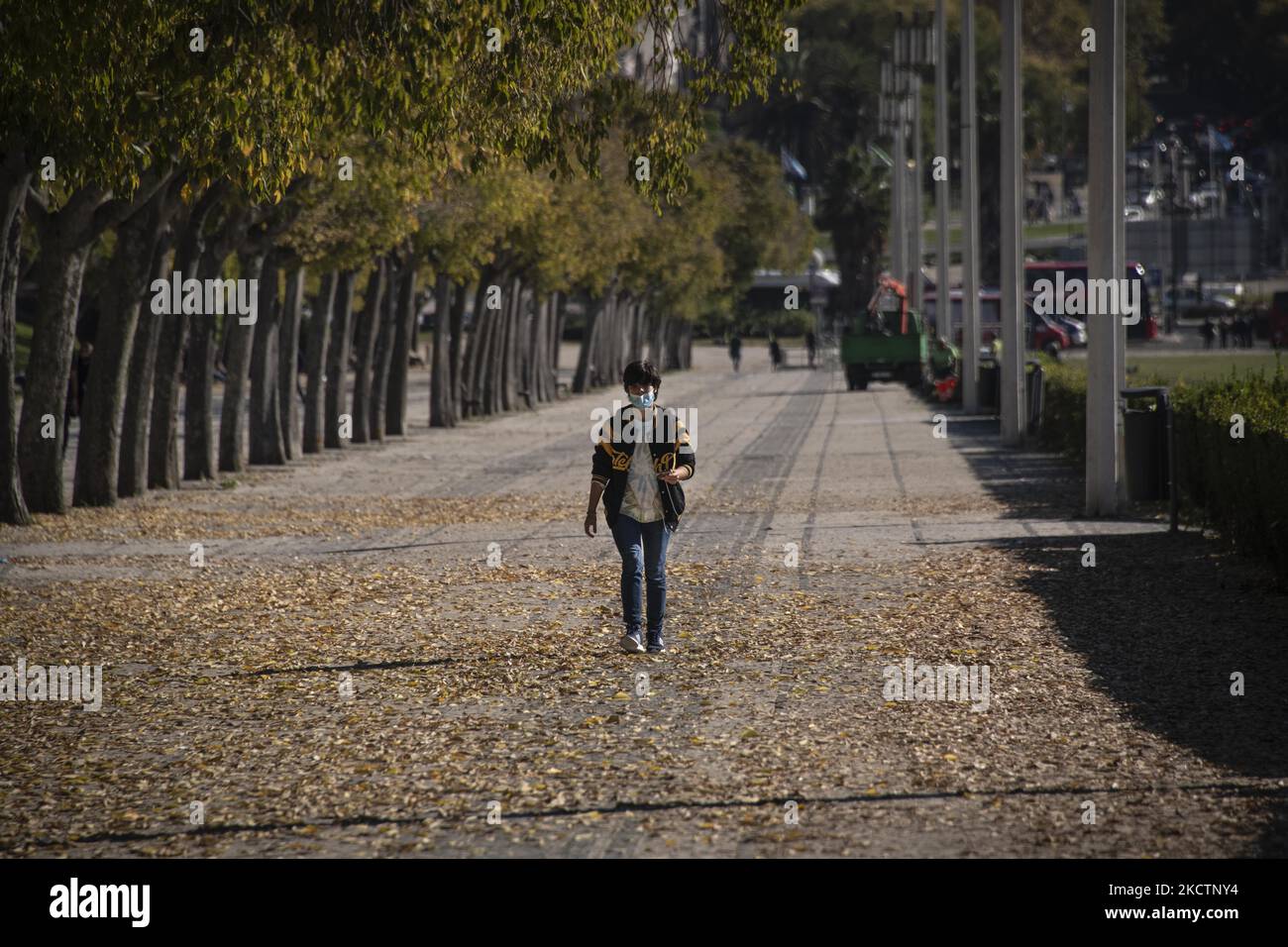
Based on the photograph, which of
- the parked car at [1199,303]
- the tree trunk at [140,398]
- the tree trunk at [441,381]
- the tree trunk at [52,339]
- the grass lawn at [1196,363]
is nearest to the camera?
the tree trunk at [52,339]

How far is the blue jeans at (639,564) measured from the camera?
1227cm

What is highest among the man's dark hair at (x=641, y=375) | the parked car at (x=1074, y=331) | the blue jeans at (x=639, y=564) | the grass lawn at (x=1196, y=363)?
the parked car at (x=1074, y=331)

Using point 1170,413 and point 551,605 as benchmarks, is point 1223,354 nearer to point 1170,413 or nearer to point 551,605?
point 1170,413

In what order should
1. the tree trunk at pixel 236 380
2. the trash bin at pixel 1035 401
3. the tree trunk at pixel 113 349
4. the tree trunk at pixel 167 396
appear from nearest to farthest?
the tree trunk at pixel 113 349 → the tree trunk at pixel 167 396 → the tree trunk at pixel 236 380 → the trash bin at pixel 1035 401

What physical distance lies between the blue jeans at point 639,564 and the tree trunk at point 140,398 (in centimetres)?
1388

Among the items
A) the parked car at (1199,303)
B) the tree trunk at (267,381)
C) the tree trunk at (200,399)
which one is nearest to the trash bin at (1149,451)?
the tree trunk at (200,399)

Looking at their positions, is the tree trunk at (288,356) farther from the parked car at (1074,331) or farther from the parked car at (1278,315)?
the parked car at (1074,331)

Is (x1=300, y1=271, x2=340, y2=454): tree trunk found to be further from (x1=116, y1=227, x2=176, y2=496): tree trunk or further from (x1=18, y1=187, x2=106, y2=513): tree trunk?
(x1=18, y1=187, x2=106, y2=513): tree trunk

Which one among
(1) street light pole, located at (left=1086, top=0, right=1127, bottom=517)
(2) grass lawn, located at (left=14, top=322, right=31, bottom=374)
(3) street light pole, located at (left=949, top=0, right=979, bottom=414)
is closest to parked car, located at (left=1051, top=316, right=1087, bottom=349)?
(2) grass lawn, located at (left=14, top=322, right=31, bottom=374)

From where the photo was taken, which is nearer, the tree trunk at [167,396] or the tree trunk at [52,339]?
the tree trunk at [52,339]

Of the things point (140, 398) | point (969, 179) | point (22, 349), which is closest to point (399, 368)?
point (969, 179)

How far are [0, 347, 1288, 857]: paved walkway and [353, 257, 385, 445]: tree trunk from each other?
1507 centimetres

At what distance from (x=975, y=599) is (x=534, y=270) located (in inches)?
1368

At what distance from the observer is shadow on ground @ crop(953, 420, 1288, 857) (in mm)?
9750
